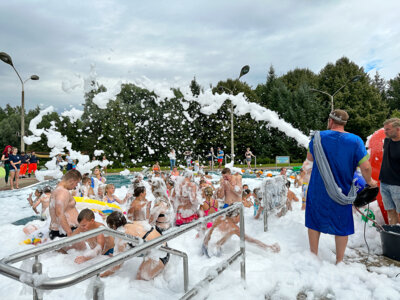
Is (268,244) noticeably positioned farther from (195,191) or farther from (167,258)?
(195,191)

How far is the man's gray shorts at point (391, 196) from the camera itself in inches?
145

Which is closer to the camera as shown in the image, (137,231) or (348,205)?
(348,205)

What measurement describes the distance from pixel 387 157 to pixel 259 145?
2823cm

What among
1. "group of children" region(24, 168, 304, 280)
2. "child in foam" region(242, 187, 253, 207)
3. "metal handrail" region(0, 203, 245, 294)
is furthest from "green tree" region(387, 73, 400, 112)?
"metal handrail" region(0, 203, 245, 294)

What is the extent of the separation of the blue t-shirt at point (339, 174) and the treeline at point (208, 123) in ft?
82.2

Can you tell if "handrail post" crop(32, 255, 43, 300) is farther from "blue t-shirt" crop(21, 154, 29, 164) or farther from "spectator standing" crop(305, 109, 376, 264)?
"blue t-shirt" crop(21, 154, 29, 164)

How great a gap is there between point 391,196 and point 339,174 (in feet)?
4.63

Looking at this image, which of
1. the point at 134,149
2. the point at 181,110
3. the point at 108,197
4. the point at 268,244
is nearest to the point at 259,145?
the point at 181,110

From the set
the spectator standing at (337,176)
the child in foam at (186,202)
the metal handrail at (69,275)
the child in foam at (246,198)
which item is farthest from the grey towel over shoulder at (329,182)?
the child in foam at (246,198)

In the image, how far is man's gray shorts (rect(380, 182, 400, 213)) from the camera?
370 centimetres

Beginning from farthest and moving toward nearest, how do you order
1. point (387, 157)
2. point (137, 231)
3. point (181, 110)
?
point (181, 110) → point (387, 157) → point (137, 231)

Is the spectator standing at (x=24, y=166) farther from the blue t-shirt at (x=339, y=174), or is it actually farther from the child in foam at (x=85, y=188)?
the blue t-shirt at (x=339, y=174)

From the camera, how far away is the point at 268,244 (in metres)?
4.16

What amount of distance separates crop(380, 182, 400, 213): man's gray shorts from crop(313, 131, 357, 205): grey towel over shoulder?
1158 millimetres
